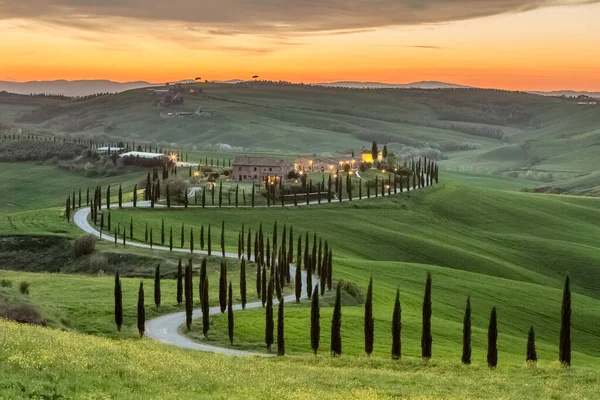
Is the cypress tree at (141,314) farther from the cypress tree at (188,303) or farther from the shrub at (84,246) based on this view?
the shrub at (84,246)

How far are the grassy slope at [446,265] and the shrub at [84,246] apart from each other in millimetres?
20748

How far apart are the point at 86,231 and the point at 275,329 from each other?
75927 mm

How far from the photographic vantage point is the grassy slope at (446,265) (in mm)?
81562

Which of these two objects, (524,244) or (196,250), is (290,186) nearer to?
(524,244)

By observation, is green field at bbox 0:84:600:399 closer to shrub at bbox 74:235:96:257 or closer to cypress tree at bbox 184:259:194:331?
shrub at bbox 74:235:96:257

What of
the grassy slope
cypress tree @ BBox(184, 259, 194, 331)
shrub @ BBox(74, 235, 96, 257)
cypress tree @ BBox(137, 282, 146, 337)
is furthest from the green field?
cypress tree @ BBox(184, 259, 194, 331)

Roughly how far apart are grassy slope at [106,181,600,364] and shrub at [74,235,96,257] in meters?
20.7

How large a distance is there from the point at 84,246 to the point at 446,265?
59.9m

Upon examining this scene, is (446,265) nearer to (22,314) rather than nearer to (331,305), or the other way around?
(331,305)

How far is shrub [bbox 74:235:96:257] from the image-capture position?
128 m

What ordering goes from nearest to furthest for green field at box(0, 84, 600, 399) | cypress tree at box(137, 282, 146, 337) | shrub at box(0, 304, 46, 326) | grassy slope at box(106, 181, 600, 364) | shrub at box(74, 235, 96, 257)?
green field at box(0, 84, 600, 399) < shrub at box(0, 304, 46, 326) < cypress tree at box(137, 282, 146, 337) < grassy slope at box(106, 181, 600, 364) < shrub at box(74, 235, 96, 257)

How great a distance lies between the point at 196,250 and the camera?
128 m

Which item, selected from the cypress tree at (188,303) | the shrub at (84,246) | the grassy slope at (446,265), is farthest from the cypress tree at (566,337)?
the shrub at (84,246)

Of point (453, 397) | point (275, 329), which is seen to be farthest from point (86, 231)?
point (453, 397)
